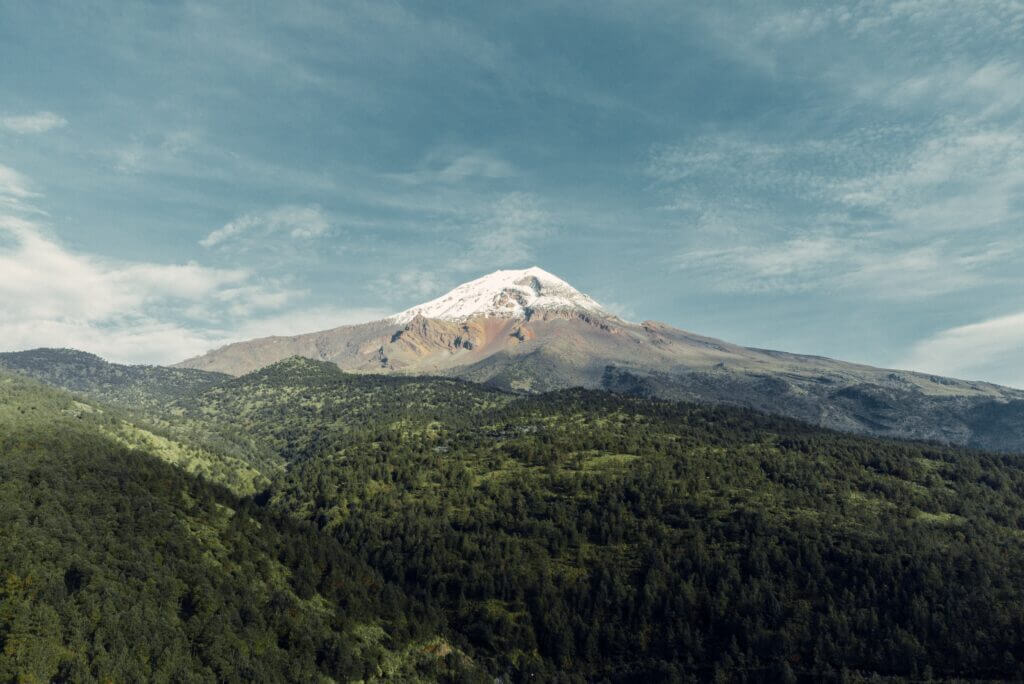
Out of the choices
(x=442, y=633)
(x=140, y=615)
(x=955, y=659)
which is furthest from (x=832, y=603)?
(x=140, y=615)

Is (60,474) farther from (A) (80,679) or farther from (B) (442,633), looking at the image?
(B) (442,633)

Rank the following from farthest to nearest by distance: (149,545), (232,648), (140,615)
→ (149,545) < (232,648) < (140,615)

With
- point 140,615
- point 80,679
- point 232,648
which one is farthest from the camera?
point 232,648

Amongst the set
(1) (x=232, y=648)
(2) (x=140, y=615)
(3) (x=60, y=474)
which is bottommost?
(1) (x=232, y=648)

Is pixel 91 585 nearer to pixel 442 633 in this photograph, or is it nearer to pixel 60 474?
pixel 60 474

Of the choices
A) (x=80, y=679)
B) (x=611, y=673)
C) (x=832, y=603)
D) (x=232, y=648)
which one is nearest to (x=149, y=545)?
(x=232, y=648)

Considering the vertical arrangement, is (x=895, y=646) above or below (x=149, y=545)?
below

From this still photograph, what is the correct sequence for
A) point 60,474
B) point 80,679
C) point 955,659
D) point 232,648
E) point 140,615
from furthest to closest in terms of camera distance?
1. point 60,474
2. point 955,659
3. point 232,648
4. point 140,615
5. point 80,679

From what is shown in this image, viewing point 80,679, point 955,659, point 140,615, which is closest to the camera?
point 80,679

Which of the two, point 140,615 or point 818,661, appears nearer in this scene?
point 140,615
